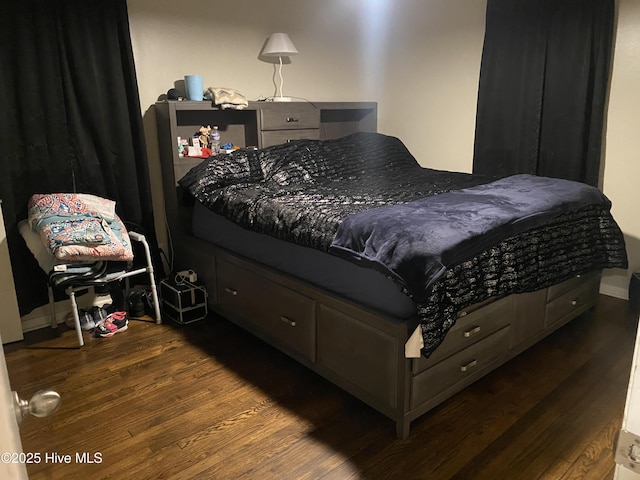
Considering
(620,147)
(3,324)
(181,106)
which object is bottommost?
(3,324)

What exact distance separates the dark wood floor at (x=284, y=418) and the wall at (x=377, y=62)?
1141 millimetres

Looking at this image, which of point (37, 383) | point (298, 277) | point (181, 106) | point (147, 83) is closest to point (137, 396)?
point (37, 383)

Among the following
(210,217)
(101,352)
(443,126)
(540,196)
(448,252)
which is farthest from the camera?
(443,126)

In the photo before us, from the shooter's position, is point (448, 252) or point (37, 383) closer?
point (448, 252)

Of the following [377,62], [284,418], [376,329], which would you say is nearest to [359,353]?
[376,329]

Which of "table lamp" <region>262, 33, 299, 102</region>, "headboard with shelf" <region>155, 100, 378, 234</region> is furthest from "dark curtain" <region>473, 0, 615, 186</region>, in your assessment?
"table lamp" <region>262, 33, 299, 102</region>

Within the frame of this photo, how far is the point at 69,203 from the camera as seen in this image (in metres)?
2.68

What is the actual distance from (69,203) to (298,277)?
1.35m

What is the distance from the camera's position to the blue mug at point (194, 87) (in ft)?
10.3

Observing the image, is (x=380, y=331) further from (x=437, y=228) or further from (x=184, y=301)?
(x=184, y=301)

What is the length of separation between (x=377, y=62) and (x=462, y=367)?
10.2 ft

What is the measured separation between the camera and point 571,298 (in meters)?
2.74

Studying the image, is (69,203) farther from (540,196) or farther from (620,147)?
(620,147)

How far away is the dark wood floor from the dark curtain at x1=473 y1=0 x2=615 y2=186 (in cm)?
130
